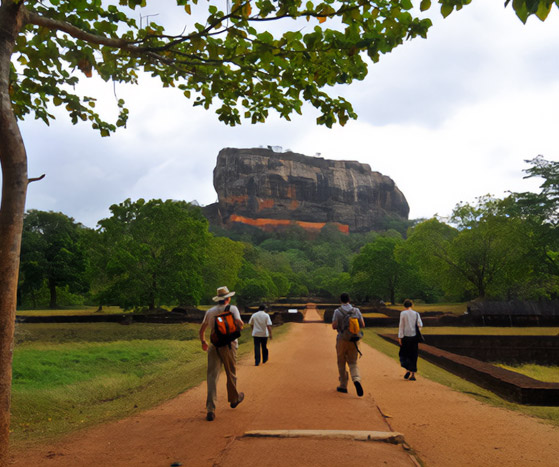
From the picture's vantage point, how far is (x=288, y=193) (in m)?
160

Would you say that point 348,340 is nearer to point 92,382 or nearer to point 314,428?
point 314,428

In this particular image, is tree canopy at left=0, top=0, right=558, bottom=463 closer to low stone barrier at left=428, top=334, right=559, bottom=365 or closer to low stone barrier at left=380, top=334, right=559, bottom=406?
low stone barrier at left=380, top=334, right=559, bottom=406

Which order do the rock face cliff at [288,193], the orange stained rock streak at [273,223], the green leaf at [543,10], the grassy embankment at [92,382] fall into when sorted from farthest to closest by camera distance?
the rock face cliff at [288,193]
the orange stained rock streak at [273,223]
the grassy embankment at [92,382]
the green leaf at [543,10]

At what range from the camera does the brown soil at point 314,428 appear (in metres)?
3.62

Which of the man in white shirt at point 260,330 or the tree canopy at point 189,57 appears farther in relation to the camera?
the man in white shirt at point 260,330

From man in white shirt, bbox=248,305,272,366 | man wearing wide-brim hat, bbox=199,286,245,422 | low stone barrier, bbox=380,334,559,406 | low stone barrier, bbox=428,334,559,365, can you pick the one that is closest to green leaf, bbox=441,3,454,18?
man wearing wide-brim hat, bbox=199,286,245,422

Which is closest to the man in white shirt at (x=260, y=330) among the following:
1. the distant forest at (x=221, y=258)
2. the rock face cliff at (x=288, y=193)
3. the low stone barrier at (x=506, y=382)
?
the low stone barrier at (x=506, y=382)

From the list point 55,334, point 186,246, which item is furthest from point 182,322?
point 55,334

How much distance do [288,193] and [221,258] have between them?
12132cm

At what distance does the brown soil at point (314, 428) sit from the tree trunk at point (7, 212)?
993 mm

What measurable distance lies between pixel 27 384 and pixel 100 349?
18.5 feet

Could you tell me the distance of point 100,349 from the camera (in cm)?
1427

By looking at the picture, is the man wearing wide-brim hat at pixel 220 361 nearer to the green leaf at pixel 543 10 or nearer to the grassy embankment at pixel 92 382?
the grassy embankment at pixel 92 382

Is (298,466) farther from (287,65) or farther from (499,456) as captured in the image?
(287,65)
